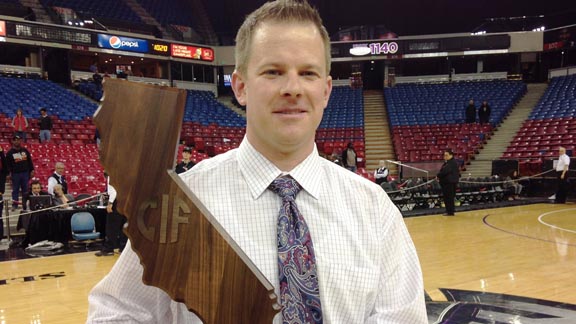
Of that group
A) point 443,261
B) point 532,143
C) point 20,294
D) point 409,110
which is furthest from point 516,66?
point 20,294

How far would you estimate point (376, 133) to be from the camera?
20.3m

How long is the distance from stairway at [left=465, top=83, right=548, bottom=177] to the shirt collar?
1522 cm

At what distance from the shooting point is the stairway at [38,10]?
1993 cm

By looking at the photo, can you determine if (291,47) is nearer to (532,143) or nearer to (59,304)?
(59,304)

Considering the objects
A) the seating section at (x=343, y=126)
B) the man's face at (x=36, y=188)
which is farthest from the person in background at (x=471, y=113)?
the man's face at (x=36, y=188)

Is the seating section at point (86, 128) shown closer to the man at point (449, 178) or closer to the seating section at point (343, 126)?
the seating section at point (343, 126)

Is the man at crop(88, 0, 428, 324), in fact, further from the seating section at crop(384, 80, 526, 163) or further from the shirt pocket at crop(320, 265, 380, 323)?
the seating section at crop(384, 80, 526, 163)

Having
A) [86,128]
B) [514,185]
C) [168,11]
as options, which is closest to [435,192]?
[514,185]

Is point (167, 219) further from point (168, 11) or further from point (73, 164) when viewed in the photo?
point (168, 11)

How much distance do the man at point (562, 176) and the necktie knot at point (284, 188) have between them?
12.2m

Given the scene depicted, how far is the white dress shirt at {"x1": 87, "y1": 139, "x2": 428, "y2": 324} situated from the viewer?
1212 millimetres

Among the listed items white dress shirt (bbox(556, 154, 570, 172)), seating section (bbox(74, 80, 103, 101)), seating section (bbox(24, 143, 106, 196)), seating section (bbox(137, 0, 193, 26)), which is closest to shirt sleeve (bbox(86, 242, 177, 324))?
seating section (bbox(24, 143, 106, 196))

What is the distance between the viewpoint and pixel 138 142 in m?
0.94

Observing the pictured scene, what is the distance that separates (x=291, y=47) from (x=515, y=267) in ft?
17.4
